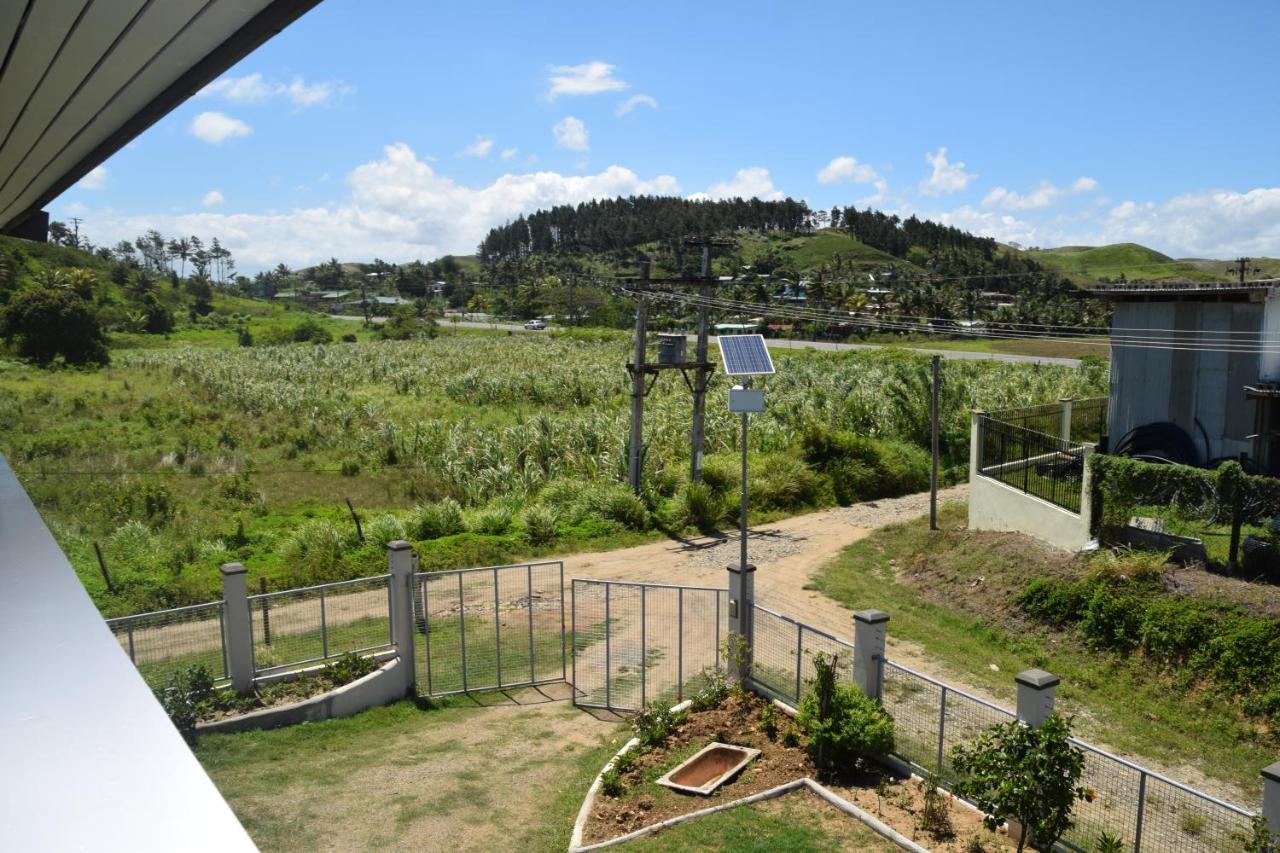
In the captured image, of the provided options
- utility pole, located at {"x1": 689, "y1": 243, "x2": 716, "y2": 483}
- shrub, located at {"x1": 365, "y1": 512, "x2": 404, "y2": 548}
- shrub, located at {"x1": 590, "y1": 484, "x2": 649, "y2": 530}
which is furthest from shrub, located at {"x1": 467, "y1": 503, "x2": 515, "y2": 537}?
utility pole, located at {"x1": 689, "y1": 243, "x2": 716, "y2": 483}

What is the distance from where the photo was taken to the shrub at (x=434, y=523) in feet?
65.4

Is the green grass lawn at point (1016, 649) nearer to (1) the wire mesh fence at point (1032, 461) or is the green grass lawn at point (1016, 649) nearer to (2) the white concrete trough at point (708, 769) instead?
(1) the wire mesh fence at point (1032, 461)

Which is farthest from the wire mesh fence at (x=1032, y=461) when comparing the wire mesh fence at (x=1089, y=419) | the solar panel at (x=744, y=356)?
the solar panel at (x=744, y=356)

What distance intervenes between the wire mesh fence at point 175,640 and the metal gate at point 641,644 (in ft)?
15.8

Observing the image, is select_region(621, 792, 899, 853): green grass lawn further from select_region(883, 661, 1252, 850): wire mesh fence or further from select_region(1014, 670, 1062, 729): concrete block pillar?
select_region(1014, 670, 1062, 729): concrete block pillar

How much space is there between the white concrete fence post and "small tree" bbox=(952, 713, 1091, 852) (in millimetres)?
4379

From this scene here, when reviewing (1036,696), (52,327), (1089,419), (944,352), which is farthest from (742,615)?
(944,352)

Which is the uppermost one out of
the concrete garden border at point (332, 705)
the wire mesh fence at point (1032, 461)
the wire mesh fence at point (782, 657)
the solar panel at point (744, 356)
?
the solar panel at point (744, 356)

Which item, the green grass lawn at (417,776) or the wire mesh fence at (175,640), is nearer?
the green grass lawn at (417,776)

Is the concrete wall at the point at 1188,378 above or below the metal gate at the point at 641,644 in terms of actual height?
above

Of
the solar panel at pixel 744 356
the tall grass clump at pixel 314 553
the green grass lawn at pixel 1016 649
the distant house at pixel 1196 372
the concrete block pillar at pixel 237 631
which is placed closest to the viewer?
the green grass lawn at pixel 1016 649

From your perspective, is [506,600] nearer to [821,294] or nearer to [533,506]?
[533,506]

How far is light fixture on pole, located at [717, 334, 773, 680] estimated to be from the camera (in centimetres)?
1165

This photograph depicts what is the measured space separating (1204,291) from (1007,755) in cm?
1689
